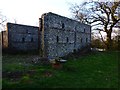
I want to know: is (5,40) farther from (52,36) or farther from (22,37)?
(52,36)

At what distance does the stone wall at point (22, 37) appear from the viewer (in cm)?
2580

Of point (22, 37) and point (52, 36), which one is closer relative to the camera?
point (52, 36)

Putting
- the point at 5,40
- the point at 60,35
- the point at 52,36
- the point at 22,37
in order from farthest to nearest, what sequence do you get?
the point at 22,37 < the point at 5,40 < the point at 60,35 < the point at 52,36

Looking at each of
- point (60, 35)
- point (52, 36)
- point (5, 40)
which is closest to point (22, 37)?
point (5, 40)

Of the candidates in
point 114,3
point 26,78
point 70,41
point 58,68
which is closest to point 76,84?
point 26,78

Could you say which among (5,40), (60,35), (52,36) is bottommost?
(5,40)

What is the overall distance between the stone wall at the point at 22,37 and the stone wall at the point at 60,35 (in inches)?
255

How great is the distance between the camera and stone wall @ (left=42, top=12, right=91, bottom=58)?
17.7 meters

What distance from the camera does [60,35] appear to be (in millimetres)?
20453

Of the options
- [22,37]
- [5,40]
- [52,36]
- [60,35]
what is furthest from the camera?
[22,37]

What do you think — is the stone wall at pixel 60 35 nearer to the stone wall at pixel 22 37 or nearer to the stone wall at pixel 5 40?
the stone wall at pixel 22 37

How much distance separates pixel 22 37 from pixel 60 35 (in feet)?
28.0

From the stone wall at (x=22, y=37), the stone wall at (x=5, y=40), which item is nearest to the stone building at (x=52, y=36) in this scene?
the stone wall at (x=22, y=37)

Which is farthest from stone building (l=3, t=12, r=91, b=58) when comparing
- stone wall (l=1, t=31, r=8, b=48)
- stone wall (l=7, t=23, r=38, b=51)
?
stone wall (l=1, t=31, r=8, b=48)
